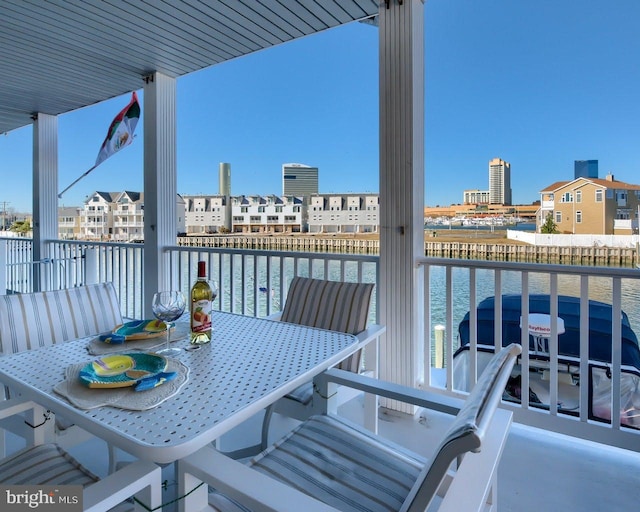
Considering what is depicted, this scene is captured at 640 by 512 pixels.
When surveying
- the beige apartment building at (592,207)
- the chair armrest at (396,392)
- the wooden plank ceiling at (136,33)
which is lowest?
the chair armrest at (396,392)

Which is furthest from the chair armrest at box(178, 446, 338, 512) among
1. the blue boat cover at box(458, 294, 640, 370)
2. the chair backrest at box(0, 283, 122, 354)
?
the blue boat cover at box(458, 294, 640, 370)

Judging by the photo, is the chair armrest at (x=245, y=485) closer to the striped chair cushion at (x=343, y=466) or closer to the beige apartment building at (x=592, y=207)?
the striped chair cushion at (x=343, y=466)

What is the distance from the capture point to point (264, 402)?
38.5 inches

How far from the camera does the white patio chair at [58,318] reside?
1576mm

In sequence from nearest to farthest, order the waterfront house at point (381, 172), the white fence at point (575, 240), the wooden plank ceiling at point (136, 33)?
the waterfront house at point (381, 172) < the white fence at point (575, 240) < the wooden plank ceiling at point (136, 33)

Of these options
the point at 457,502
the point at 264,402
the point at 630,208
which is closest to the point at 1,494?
the point at 264,402

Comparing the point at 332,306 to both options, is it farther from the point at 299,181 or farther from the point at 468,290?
the point at 299,181

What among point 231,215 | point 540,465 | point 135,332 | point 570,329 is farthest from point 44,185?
point 570,329

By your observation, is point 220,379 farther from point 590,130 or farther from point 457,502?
point 590,130

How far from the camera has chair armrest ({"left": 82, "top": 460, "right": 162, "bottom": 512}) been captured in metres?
0.71

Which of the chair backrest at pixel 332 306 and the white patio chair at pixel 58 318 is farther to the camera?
the chair backrest at pixel 332 306

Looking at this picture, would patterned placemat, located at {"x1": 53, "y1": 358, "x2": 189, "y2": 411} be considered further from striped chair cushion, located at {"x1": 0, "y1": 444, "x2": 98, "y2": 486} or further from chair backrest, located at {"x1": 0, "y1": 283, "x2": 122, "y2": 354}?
chair backrest, located at {"x1": 0, "y1": 283, "x2": 122, "y2": 354}

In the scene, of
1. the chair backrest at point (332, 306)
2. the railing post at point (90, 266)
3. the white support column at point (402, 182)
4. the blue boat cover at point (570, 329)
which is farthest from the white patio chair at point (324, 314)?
the railing post at point (90, 266)

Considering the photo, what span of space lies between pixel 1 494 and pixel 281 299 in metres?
2.25
